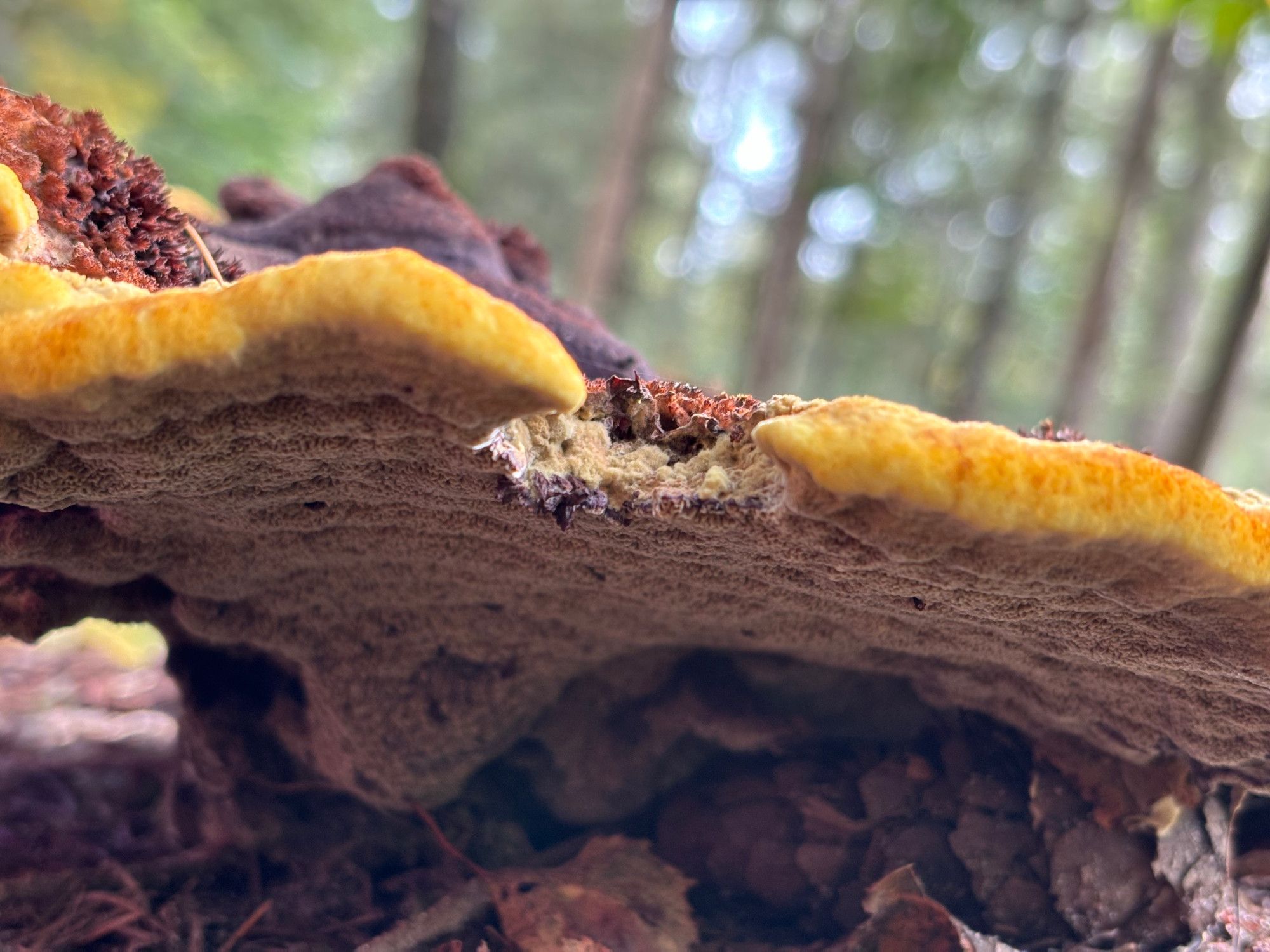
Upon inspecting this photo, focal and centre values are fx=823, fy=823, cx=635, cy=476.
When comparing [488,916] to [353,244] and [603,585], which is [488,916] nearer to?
[603,585]

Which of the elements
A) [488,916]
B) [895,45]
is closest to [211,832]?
[488,916]

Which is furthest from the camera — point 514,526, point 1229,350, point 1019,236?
point 1019,236

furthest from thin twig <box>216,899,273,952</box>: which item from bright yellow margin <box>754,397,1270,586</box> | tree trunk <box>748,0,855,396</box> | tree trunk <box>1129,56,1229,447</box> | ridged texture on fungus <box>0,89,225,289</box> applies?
tree trunk <box>1129,56,1229,447</box>

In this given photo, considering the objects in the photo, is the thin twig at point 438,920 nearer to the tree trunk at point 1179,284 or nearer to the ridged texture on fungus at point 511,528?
the ridged texture on fungus at point 511,528

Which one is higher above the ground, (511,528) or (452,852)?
(511,528)

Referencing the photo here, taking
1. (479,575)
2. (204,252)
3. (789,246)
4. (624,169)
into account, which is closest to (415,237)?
(204,252)

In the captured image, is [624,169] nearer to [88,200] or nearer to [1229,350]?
[1229,350]

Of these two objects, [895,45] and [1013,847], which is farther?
[895,45]
